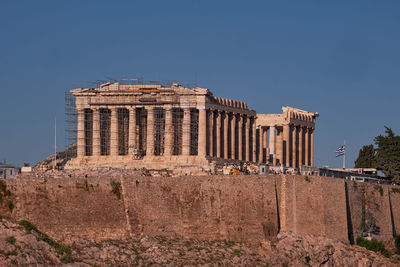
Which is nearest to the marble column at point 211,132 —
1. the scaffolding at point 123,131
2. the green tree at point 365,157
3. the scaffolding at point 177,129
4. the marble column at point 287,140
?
the scaffolding at point 177,129

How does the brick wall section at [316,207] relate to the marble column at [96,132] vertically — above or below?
below

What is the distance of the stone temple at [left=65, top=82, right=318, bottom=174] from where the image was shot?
359 ft

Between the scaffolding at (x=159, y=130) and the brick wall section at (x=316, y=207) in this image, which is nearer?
the brick wall section at (x=316, y=207)

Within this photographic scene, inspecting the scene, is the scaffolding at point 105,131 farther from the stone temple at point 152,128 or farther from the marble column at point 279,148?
the marble column at point 279,148

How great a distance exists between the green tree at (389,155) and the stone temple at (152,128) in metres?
15.7

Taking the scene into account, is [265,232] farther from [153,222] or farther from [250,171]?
[250,171]

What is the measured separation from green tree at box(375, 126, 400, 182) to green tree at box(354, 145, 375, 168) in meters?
11.3

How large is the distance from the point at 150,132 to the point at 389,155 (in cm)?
2853

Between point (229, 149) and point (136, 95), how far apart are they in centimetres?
1208

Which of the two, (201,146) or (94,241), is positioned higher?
(201,146)

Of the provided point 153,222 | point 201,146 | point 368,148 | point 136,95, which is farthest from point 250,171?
point 368,148

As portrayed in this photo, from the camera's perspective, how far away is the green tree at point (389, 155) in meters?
122

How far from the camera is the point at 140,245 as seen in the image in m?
86.9

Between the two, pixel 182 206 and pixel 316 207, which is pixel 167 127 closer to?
pixel 182 206
